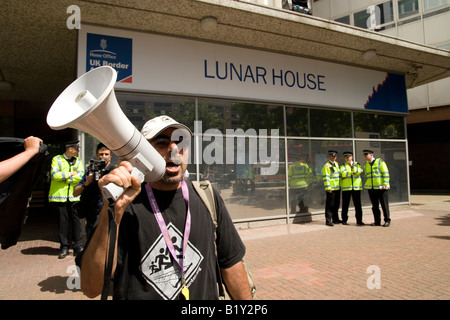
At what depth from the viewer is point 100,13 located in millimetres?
6211

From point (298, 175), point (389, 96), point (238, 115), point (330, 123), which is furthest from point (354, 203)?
point (389, 96)

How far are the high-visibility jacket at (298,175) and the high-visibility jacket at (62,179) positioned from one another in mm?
5618

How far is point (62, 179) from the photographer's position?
564cm

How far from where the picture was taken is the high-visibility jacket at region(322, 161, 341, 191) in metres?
8.73

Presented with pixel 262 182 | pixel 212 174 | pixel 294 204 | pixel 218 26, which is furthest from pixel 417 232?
pixel 218 26

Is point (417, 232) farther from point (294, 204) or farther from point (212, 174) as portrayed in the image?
point (212, 174)

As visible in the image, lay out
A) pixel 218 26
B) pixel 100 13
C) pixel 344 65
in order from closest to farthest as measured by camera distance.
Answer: pixel 100 13
pixel 218 26
pixel 344 65

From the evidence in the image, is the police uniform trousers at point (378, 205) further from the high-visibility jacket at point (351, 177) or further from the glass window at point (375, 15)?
the glass window at point (375, 15)

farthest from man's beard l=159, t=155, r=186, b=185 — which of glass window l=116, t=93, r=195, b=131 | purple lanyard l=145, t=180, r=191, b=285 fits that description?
glass window l=116, t=93, r=195, b=131

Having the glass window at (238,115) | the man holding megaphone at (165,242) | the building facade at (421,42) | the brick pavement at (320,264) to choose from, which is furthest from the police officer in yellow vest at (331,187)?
the building facade at (421,42)

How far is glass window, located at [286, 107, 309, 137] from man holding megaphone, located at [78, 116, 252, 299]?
A: 743 centimetres

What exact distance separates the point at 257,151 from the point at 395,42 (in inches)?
196

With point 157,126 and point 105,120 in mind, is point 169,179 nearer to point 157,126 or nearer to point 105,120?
point 157,126

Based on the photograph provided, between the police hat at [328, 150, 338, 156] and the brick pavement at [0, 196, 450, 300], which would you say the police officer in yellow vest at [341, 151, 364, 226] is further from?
the brick pavement at [0, 196, 450, 300]
